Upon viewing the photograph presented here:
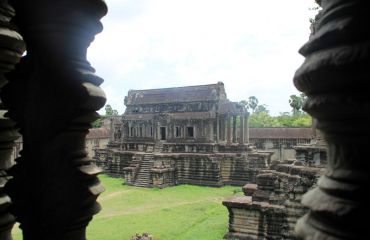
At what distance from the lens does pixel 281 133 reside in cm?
3981

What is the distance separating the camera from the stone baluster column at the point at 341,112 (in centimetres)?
86

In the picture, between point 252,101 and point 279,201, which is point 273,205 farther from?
point 252,101

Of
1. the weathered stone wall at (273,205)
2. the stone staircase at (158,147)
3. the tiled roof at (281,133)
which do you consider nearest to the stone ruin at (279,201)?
the weathered stone wall at (273,205)

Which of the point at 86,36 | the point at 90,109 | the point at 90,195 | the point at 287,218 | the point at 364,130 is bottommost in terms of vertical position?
the point at 287,218

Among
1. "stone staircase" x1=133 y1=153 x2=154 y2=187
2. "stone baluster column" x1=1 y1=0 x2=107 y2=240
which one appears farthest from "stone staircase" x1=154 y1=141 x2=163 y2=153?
"stone baluster column" x1=1 y1=0 x2=107 y2=240

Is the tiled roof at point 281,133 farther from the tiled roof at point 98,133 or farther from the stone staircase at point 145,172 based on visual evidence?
the tiled roof at point 98,133

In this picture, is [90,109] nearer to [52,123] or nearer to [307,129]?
[52,123]

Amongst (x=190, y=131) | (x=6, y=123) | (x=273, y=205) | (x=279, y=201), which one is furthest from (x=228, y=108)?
(x=6, y=123)

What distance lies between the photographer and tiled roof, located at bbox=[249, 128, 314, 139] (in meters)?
37.8

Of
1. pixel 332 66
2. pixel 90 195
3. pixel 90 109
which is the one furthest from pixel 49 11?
pixel 332 66

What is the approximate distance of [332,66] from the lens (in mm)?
893

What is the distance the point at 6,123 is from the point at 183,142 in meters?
28.8

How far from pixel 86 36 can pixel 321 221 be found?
4.41 ft

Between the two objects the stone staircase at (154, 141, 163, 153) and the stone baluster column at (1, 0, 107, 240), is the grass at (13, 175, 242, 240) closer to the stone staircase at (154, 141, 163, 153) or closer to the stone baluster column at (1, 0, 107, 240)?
the stone staircase at (154, 141, 163, 153)
